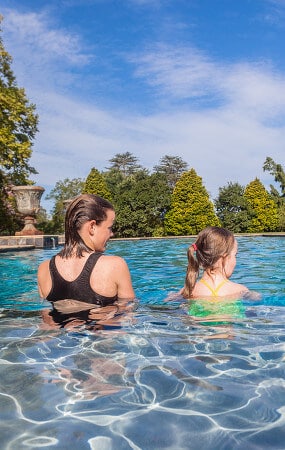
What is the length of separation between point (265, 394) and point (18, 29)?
1494 centimetres

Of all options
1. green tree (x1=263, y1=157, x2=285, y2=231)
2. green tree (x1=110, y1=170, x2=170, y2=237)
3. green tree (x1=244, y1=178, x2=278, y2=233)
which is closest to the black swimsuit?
green tree (x1=110, y1=170, x2=170, y2=237)

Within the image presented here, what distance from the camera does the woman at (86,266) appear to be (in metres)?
3.25

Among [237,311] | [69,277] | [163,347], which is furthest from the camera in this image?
[237,311]

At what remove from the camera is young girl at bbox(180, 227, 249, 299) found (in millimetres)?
3934

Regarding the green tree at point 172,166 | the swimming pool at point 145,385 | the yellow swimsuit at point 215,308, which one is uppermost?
the green tree at point 172,166

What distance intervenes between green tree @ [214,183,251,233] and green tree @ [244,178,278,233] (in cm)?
51

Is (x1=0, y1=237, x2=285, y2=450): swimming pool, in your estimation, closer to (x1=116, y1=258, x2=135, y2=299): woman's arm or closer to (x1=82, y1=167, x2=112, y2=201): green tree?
(x1=116, y1=258, x2=135, y2=299): woman's arm

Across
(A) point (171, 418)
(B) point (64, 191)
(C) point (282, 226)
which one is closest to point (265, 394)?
(A) point (171, 418)

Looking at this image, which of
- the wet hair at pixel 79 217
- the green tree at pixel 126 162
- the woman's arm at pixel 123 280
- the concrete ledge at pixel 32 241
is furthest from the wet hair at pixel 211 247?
the green tree at pixel 126 162

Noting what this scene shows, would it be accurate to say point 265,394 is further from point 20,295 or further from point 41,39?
point 41,39

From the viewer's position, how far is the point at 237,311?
→ 371 centimetres

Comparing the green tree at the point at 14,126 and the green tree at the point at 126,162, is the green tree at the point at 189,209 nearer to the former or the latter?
the green tree at the point at 14,126

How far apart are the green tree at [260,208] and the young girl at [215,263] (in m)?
28.3

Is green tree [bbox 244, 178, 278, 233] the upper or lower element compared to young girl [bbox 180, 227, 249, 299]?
upper
